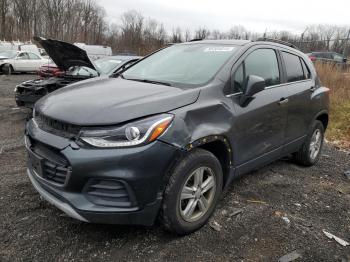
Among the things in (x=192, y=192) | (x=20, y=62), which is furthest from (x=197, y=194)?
(x=20, y=62)

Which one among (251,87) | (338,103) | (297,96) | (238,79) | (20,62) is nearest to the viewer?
(251,87)

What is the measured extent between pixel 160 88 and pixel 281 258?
1.83 metres

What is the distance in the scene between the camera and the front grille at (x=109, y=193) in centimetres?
271

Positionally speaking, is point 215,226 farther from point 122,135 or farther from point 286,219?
point 122,135

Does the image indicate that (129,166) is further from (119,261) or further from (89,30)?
(89,30)

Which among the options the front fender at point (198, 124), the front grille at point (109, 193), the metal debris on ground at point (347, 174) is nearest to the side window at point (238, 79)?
the front fender at point (198, 124)

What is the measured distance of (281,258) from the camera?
306 centimetres

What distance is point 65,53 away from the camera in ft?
23.5

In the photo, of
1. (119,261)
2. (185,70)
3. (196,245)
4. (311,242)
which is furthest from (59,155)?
(311,242)

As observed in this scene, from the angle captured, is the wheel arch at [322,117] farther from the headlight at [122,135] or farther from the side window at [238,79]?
the headlight at [122,135]

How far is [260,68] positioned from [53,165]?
251 centimetres

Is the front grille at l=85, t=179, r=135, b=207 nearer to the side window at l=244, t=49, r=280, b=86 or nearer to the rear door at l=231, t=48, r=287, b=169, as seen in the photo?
the rear door at l=231, t=48, r=287, b=169

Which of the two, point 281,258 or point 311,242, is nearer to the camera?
point 281,258

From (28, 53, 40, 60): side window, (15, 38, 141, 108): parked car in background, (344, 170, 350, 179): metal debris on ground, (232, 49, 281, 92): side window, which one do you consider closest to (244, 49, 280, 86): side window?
(232, 49, 281, 92): side window
